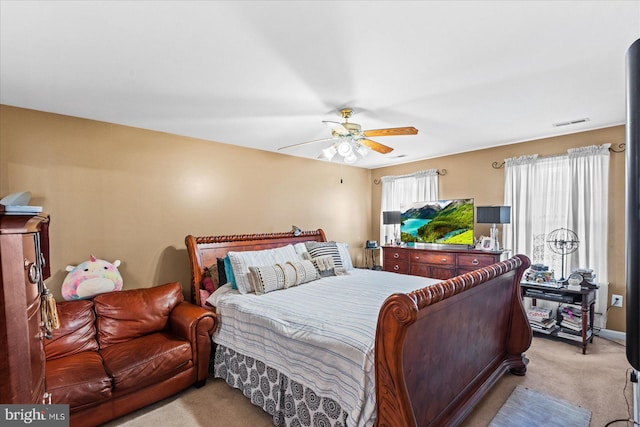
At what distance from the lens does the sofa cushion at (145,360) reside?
7.13ft

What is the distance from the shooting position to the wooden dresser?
4121mm

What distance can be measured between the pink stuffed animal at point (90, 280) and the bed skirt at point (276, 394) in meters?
1.20

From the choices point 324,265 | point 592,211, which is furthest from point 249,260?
point 592,211

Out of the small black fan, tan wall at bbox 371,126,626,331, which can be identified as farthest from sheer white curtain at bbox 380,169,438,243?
the small black fan

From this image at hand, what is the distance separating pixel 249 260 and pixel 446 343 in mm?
2015

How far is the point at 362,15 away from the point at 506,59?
109 centimetres

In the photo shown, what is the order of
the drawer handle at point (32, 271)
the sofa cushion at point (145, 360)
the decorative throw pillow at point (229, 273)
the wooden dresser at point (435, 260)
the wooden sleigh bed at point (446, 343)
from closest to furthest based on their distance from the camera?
1. the drawer handle at point (32, 271)
2. the wooden sleigh bed at point (446, 343)
3. the sofa cushion at point (145, 360)
4. the decorative throw pillow at point (229, 273)
5. the wooden dresser at point (435, 260)

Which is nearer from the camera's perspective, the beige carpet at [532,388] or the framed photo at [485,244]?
the beige carpet at [532,388]

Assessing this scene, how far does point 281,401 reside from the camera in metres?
2.07

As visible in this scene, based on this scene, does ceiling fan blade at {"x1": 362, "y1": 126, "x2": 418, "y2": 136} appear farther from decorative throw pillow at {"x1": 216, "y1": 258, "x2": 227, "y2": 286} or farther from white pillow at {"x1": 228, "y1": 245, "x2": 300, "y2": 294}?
decorative throw pillow at {"x1": 216, "y1": 258, "x2": 227, "y2": 286}

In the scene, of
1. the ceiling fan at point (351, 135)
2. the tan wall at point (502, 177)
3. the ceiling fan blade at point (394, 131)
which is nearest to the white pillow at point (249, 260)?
the ceiling fan at point (351, 135)

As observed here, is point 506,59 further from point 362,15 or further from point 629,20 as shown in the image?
point 362,15

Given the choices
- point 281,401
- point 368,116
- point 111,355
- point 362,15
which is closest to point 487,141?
point 368,116

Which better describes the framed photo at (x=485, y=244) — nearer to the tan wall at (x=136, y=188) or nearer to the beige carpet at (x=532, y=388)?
the beige carpet at (x=532, y=388)
